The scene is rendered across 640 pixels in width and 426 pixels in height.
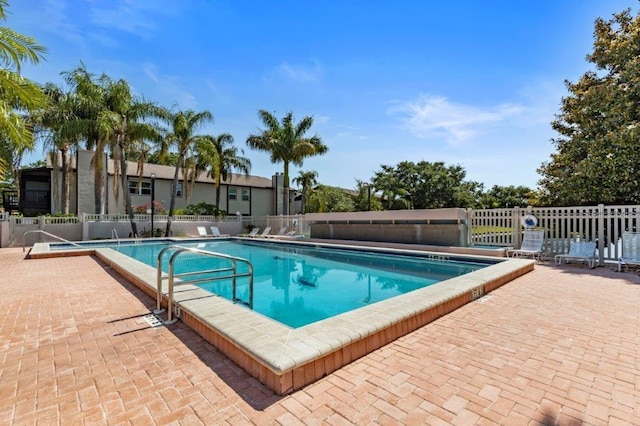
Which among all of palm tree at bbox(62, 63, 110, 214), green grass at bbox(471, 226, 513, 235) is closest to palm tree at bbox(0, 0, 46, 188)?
palm tree at bbox(62, 63, 110, 214)

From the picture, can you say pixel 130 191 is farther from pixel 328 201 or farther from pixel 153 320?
pixel 153 320

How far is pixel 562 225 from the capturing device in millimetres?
11266

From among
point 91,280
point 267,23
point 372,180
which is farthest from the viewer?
point 372,180

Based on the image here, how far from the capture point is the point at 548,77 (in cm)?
1385

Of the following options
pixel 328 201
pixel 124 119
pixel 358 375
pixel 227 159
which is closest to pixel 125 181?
pixel 124 119

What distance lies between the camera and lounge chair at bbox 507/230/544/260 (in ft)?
36.5

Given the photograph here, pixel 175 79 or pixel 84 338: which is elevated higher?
pixel 175 79

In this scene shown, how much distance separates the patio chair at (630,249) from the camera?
29.7ft

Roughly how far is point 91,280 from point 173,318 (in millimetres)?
4434

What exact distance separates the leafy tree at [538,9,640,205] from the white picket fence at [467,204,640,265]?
2.78m

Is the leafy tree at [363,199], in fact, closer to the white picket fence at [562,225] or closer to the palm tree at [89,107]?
the white picket fence at [562,225]

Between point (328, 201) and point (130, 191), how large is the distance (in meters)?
17.4

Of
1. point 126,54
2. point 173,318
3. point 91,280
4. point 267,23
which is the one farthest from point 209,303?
point 126,54

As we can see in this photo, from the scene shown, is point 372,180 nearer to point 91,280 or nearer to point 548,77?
point 548,77
